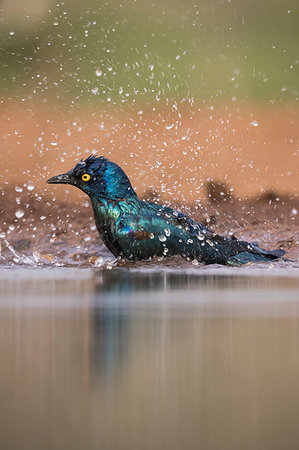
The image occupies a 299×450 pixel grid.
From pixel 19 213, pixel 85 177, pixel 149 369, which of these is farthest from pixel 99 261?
pixel 149 369

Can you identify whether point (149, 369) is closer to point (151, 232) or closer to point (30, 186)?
point (151, 232)

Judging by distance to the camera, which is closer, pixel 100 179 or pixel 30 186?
pixel 100 179

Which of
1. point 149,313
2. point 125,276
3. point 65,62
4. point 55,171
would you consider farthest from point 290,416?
point 65,62

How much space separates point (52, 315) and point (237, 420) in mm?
1512

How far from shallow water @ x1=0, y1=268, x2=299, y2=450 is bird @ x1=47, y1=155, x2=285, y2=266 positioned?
4.47ft

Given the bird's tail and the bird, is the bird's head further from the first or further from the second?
the bird's tail

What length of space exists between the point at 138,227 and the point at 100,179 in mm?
436

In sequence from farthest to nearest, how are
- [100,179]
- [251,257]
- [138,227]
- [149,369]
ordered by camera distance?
[251,257] < [100,179] < [138,227] < [149,369]

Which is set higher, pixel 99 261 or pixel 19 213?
pixel 19 213

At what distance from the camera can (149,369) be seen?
1853 millimetres

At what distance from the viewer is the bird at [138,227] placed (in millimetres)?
4977

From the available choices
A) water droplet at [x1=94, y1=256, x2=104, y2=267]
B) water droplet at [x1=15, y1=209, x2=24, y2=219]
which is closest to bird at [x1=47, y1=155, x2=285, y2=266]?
water droplet at [x1=94, y1=256, x2=104, y2=267]

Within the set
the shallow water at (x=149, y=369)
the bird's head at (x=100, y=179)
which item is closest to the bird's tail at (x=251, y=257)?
the bird's head at (x=100, y=179)

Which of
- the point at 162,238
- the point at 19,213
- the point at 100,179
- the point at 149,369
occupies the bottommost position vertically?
the point at 149,369
